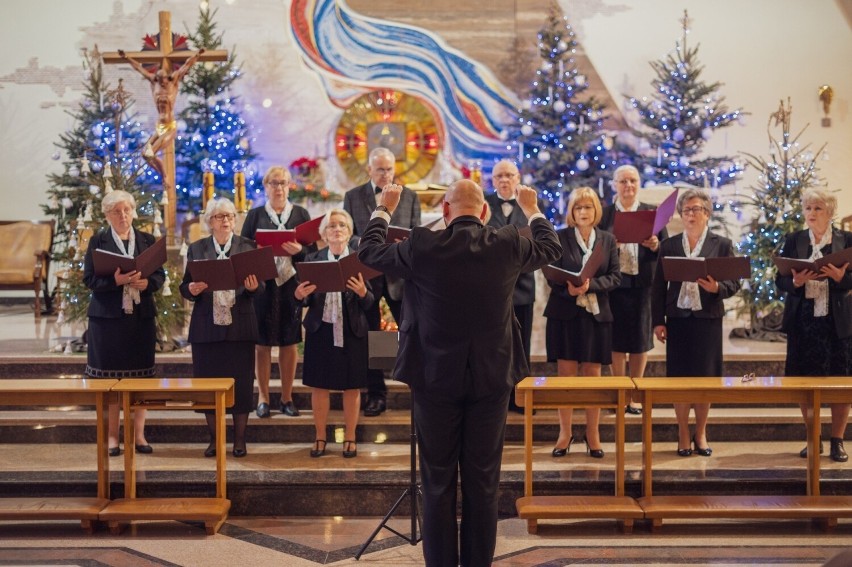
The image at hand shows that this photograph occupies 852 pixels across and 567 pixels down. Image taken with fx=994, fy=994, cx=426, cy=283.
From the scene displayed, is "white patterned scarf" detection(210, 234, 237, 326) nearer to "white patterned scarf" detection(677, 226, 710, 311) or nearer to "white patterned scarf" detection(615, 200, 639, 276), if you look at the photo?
"white patterned scarf" detection(615, 200, 639, 276)

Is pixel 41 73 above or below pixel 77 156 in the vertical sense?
above

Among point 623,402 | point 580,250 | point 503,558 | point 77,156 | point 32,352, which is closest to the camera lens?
point 503,558

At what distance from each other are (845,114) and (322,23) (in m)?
6.13

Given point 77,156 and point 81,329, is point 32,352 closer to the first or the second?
point 81,329

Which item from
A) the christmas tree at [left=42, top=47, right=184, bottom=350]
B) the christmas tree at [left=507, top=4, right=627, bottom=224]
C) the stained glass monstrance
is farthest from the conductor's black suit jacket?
the stained glass monstrance

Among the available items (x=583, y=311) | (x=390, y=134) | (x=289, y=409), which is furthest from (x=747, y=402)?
(x=390, y=134)

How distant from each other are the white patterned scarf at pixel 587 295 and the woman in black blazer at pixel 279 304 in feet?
5.19

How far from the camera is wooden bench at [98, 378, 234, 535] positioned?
15.2 ft

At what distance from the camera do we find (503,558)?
4.35 meters

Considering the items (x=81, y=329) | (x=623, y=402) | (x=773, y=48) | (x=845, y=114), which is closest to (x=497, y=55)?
(x=773, y=48)

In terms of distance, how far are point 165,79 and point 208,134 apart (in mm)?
2516

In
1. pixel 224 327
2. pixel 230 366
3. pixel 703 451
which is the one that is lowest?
pixel 703 451

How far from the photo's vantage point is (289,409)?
5949 millimetres

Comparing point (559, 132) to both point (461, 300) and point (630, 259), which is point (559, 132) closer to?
point (630, 259)
